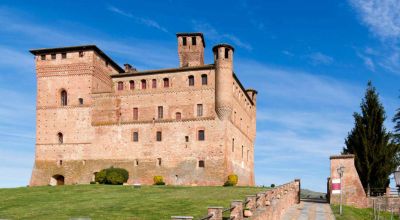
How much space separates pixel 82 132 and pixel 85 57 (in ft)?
28.1

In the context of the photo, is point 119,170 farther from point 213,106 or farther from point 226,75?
point 226,75

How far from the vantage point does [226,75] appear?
150 ft

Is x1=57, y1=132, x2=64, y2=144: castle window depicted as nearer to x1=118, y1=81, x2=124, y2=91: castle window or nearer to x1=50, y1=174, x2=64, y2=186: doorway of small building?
x1=50, y1=174, x2=64, y2=186: doorway of small building

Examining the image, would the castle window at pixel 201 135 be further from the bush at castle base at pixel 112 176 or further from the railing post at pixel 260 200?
the railing post at pixel 260 200

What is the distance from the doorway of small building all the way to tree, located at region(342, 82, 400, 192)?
1262 inches

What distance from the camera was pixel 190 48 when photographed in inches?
2073

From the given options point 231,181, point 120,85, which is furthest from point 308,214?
point 120,85

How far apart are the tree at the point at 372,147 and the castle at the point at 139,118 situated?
42.7 feet

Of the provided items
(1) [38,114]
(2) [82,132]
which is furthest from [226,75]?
(1) [38,114]

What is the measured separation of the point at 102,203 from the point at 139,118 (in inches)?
864

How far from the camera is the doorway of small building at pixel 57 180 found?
49.8 m

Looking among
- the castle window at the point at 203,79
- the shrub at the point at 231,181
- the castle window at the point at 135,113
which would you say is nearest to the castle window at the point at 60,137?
the castle window at the point at 135,113

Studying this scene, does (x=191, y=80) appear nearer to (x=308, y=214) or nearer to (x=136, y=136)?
(x=136, y=136)

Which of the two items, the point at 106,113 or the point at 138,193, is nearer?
the point at 138,193
